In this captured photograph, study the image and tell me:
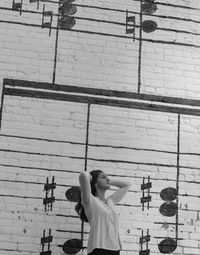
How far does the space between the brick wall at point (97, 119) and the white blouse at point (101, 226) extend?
0.57 metres

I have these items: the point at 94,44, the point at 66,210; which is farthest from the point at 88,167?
the point at 94,44

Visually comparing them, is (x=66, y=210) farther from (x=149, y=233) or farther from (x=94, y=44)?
(x=94, y=44)

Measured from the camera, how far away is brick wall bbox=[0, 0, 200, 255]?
4398mm

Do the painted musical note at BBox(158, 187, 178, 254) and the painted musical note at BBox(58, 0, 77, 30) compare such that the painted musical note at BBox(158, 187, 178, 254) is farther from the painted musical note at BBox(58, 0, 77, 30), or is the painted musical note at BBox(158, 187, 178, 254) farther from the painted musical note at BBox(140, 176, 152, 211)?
the painted musical note at BBox(58, 0, 77, 30)

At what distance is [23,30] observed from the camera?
4715 mm

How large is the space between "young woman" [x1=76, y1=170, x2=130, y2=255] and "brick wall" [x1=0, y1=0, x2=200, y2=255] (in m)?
0.49

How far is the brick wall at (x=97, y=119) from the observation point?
14.4ft

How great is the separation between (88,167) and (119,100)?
636 mm

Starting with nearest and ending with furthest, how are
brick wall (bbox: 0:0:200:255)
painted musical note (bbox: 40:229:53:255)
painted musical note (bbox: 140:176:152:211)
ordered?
painted musical note (bbox: 40:229:53:255) → brick wall (bbox: 0:0:200:255) → painted musical note (bbox: 140:176:152:211)

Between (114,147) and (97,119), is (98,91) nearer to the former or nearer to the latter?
(97,119)

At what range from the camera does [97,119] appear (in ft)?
15.2

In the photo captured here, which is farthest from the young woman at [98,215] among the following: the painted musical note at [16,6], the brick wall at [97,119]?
the painted musical note at [16,6]

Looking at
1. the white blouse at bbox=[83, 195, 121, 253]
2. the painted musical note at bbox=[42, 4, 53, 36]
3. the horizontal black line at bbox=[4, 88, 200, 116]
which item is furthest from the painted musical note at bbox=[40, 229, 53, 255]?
the painted musical note at bbox=[42, 4, 53, 36]

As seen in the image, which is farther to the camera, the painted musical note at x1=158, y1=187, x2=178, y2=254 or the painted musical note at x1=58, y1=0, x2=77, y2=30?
the painted musical note at x1=58, y1=0, x2=77, y2=30
